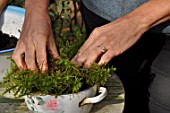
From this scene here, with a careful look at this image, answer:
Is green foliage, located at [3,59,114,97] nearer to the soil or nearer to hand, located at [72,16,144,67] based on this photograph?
hand, located at [72,16,144,67]

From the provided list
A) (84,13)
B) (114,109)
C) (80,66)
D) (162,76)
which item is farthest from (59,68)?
(84,13)

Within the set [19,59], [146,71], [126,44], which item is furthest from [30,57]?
[146,71]

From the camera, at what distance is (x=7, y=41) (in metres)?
1.42

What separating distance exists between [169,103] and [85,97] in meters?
0.44

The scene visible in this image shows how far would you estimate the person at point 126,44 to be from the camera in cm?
116

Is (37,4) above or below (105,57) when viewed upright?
above

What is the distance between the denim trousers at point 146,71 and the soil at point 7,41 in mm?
310

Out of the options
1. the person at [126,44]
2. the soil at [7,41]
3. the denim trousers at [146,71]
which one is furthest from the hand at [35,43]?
the denim trousers at [146,71]

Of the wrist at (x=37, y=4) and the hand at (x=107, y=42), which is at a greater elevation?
the wrist at (x=37, y=4)

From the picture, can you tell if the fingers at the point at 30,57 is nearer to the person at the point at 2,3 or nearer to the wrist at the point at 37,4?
the wrist at the point at 37,4

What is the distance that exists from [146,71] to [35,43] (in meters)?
0.46

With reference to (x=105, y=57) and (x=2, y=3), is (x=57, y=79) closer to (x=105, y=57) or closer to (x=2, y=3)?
(x=105, y=57)

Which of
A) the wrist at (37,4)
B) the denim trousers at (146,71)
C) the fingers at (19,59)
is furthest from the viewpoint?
the denim trousers at (146,71)

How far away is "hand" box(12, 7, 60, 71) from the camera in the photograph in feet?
3.81
